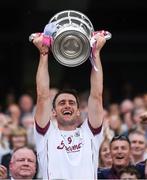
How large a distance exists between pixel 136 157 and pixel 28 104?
15.0ft

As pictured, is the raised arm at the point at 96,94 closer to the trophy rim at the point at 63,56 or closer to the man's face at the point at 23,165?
the trophy rim at the point at 63,56

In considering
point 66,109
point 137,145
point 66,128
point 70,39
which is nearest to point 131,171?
point 66,128

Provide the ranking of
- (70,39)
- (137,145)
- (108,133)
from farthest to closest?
1. (108,133)
2. (137,145)
3. (70,39)

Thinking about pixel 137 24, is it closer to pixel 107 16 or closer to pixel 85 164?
pixel 107 16

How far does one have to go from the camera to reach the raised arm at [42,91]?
868 cm

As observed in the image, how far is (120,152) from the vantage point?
1015cm

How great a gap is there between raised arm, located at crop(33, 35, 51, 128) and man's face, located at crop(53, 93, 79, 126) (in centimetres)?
10

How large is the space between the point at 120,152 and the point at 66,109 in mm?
1587

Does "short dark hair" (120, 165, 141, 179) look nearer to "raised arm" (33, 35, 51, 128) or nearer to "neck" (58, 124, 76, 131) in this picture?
"neck" (58, 124, 76, 131)

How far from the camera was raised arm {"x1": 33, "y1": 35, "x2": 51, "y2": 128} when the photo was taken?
28.5 ft

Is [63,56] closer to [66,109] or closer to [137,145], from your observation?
[66,109]

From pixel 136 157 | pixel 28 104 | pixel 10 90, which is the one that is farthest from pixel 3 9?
pixel 136 157

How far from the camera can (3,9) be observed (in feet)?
67.4

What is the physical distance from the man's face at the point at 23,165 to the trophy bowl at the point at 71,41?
4.05 ft
